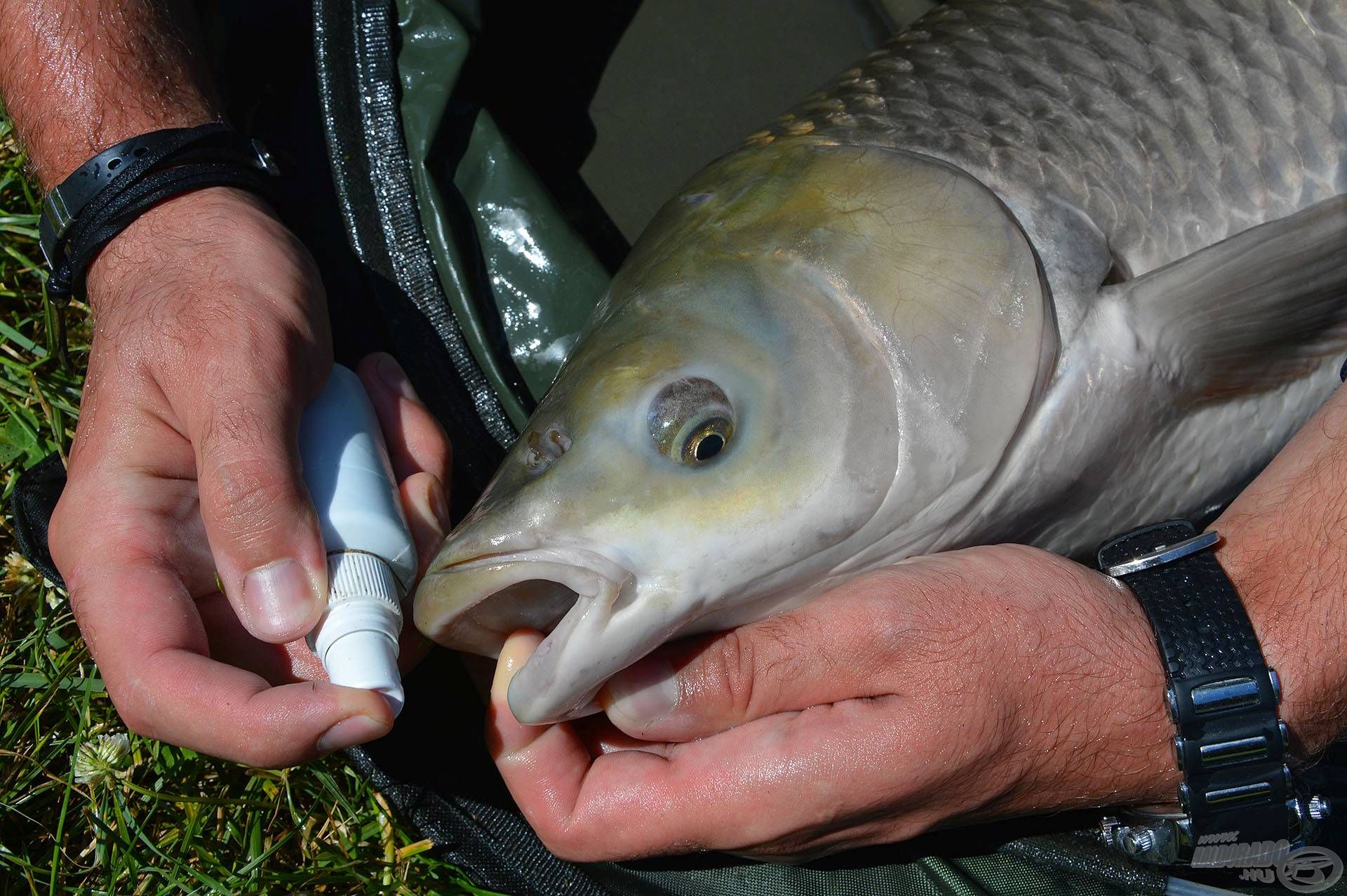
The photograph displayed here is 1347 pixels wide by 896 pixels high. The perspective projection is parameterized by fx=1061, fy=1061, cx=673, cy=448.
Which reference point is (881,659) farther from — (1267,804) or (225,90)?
(225,90)

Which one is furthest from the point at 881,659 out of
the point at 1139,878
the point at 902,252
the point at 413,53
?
the point at 413,53

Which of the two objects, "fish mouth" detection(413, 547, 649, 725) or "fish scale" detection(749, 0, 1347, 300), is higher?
"fish scale" detection(749, 0, 1347, 300)

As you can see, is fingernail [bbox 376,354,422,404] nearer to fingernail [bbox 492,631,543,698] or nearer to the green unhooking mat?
the green unhooking mat

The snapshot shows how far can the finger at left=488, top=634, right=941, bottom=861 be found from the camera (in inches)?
64.5

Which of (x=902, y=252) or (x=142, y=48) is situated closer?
(x=902, y=252)

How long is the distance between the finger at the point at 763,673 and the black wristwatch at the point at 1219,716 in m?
0.50

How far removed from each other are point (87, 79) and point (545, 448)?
142 cm

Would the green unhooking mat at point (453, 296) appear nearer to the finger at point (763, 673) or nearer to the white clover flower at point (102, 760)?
the finger at point (763, 673)

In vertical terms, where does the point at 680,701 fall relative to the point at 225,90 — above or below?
below

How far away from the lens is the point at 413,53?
2.37m

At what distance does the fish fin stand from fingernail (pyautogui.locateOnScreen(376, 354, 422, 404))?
132 centimetres

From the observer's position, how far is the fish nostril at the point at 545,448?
164cm

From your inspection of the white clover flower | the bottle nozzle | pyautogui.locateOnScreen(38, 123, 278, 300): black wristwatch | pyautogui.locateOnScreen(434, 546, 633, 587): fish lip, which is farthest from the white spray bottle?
the white clover flower

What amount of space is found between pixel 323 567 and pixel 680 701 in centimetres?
59
